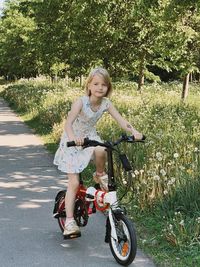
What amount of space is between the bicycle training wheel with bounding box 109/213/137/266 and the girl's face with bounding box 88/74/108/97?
1166mm

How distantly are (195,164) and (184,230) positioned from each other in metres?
1.48

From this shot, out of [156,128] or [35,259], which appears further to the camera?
[156,128]

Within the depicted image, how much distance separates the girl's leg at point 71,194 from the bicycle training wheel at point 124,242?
20.5 inches

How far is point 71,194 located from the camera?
4.71 meters

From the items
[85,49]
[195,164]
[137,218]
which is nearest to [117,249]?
[137,218]

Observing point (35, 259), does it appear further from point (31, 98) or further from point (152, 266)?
point (31, 98)

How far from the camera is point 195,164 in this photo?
598 cm

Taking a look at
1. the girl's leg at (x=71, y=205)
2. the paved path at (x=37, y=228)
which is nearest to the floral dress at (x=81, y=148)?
the girl's leg at (x=71, y=205)

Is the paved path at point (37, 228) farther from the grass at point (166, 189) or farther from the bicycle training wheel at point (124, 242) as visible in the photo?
the grass at point (166, 189)

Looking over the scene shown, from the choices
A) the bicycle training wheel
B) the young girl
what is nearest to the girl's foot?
the young girl

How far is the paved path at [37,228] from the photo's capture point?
450cm

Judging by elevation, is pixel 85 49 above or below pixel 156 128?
above

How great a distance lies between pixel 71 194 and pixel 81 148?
0.47 m

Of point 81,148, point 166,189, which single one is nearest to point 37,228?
point 81,148
